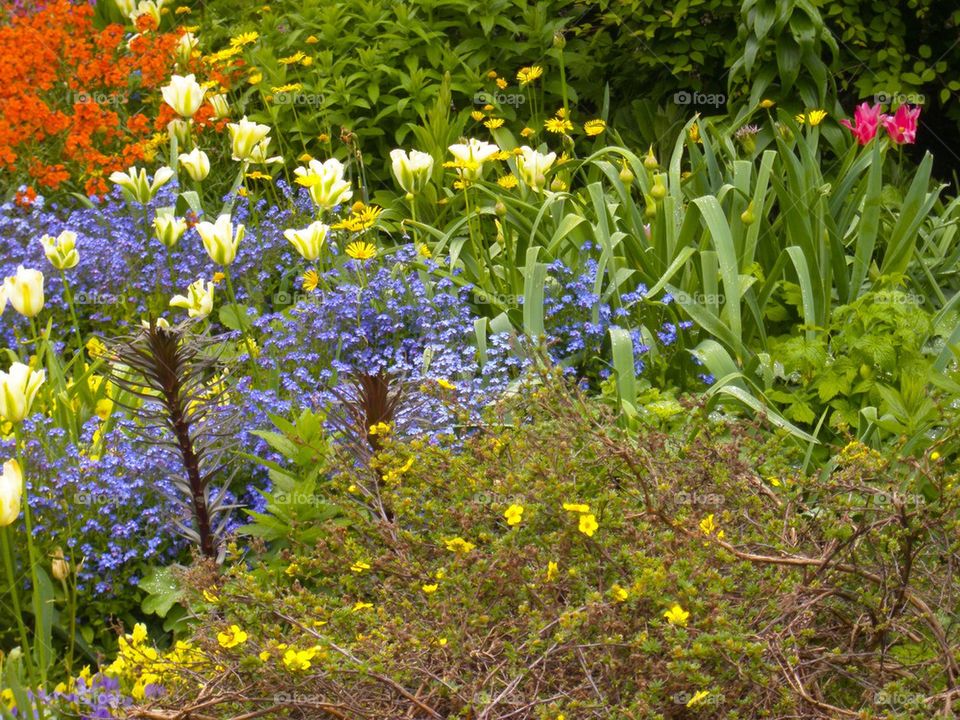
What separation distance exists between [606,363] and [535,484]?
4.50ft

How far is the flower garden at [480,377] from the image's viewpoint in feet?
7.79

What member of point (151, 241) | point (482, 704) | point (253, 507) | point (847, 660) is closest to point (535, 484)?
point (482, 704)

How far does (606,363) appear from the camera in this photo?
396cm

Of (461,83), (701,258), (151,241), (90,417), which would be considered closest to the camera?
(90,417)

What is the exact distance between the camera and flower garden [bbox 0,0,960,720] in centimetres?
237

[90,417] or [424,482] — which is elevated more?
[90,417]

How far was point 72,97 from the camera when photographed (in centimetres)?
609

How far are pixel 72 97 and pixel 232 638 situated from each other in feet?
14.9

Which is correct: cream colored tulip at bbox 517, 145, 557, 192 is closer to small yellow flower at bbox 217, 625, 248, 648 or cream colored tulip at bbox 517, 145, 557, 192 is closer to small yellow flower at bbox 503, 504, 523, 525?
small yellow flower at bbox 503, 504, 523, 525

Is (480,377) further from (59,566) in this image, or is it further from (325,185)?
(59,566)

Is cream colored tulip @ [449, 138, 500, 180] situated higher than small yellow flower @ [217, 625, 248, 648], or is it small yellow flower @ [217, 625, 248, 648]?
cream colored tulip @ [449, 138, 500, 180]

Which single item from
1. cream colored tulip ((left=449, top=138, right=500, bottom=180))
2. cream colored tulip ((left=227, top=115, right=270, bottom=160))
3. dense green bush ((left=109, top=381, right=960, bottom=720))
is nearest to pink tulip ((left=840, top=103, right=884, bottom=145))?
cream colored tulip ((left=449, top=138, right=500, bottom=180))

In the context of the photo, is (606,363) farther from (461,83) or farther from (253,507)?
(461,83)

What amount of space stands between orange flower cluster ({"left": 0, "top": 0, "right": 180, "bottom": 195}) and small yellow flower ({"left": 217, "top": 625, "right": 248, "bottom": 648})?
3.54 meters
